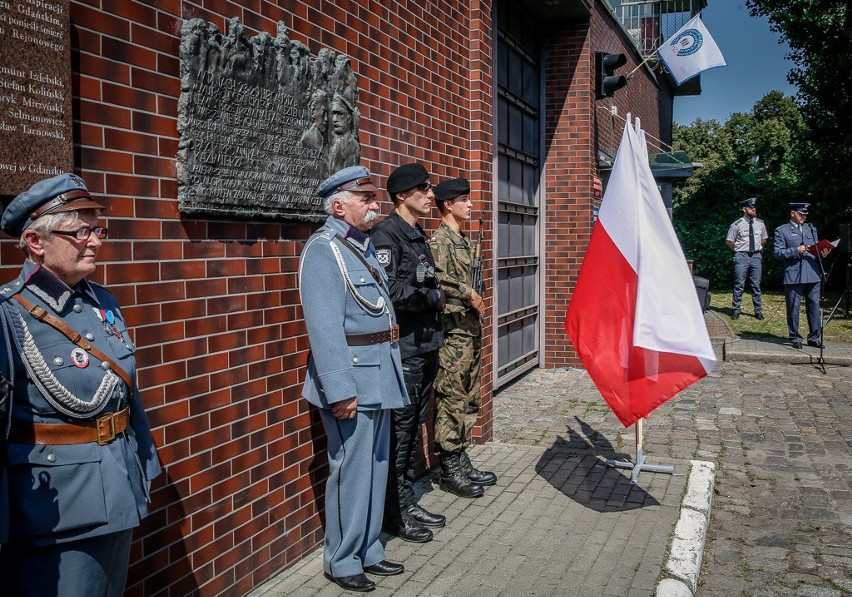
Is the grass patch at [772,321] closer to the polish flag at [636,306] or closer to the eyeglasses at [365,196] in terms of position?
the polish flag at [636,306]

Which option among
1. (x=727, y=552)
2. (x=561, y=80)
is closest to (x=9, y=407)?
(x=727, y=552)

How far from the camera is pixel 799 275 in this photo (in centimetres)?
1149

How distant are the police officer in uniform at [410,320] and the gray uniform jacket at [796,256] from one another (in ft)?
27.9

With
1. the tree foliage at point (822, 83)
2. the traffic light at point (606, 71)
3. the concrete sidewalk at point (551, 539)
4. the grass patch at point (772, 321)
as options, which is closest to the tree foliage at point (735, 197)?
the tree foliage at point (822, 83)

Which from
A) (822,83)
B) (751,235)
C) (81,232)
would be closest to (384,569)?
(81,232)

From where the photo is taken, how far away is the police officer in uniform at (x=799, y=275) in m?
11.4

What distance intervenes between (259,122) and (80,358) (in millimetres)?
1808

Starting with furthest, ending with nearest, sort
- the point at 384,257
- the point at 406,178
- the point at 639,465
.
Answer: the point at 639,465 < the point at 406,178 < the point at 384,257

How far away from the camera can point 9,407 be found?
6.68 ft

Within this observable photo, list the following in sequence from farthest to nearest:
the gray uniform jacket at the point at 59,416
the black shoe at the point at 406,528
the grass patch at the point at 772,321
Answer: the grass patch at the point at 772,321
the black shoe at the point at 406,528
the gray uniform jacket at the point at 59,416

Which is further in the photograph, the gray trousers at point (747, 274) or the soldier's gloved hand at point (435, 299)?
the gray trousers at point (747, 274)

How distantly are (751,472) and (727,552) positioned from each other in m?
1.62

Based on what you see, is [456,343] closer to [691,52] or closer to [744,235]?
[691,52]

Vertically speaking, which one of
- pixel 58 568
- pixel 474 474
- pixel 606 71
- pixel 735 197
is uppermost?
pixel 606 71
